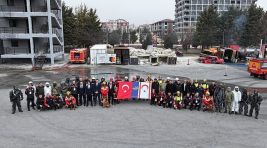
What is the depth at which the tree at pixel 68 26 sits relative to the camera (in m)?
67.9

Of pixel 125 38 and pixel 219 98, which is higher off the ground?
pixel 125 38

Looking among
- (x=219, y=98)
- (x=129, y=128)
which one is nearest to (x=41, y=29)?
(x=219, y=98)

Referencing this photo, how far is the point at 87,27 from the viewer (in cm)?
7288

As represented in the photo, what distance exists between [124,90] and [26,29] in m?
31.6

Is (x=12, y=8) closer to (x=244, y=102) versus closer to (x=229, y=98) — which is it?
(x=229, y=98)

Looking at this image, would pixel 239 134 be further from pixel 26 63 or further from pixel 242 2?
pixel 242 2

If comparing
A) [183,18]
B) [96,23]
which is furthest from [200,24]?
[183,18]

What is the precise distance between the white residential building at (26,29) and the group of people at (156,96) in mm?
27290

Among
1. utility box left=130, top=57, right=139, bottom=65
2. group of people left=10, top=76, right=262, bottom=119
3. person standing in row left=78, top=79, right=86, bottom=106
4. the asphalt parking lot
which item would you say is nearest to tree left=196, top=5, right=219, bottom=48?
utility box left=130, top=57, right=139, bottom=65

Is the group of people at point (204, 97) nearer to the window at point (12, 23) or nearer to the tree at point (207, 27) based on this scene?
the window at point (12, 23)

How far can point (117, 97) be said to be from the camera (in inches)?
750

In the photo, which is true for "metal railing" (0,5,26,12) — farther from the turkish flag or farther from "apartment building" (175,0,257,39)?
"apartment building" (175,0,257,39)

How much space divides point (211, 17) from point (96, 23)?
2970 centimetres

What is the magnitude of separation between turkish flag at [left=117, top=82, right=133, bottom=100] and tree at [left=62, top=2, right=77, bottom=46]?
5216cm
